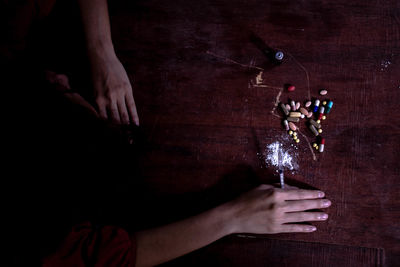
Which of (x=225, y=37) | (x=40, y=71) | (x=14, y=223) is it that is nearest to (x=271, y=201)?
(x=225, y=37)

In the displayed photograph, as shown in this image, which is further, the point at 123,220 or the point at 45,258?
the point at 123,220

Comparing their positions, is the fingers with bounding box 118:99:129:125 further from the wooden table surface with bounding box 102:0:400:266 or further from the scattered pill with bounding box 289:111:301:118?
the scattered pill with bounding box 289:111:301:118

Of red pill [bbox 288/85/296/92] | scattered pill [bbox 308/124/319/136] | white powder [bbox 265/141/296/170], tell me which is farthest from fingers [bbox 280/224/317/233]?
red pill [bbox 288/85/296/92]

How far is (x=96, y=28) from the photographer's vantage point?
46.4 inches

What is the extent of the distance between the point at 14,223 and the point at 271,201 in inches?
32.3

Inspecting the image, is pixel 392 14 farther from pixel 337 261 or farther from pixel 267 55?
pixel 337 261

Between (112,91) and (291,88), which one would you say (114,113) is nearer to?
(112,91)

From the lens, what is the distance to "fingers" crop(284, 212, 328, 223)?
1026 mm

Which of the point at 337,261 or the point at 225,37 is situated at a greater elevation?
the point at 225,37

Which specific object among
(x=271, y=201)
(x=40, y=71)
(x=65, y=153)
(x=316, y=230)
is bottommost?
(x=316, y=230)

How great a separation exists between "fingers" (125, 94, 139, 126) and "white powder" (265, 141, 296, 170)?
0.55m

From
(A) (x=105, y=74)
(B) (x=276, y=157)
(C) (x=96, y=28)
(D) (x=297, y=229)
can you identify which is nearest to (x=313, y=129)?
(B) (x=276, y=157)

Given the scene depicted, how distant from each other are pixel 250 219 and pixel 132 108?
0.65 metres

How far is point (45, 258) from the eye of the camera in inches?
31.5
